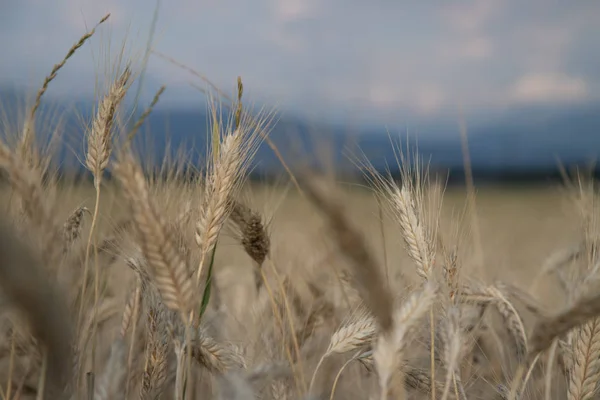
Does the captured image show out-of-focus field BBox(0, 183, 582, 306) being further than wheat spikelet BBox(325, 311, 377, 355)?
Yes

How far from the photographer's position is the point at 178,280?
3.37ft

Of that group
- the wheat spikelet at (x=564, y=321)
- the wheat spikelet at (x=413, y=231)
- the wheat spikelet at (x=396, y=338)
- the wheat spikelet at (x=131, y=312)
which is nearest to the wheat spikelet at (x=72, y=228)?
the wheat spikelet at (x=131, y=312)

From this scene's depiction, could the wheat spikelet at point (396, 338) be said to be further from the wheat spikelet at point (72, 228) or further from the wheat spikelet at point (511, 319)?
the wheat spikelet at point (72, 228)

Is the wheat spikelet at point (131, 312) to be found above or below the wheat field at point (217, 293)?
below

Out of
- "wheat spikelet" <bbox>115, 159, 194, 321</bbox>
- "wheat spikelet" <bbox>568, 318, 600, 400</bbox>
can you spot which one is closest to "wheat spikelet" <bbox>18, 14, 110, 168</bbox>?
"wheat spikelet" <bbox>115, 159, 194, 321</bbox>

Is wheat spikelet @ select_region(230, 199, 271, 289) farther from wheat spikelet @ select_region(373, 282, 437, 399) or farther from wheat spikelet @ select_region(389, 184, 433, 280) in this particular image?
wheat spikelet @ select_region(373, 282, 437, 399)

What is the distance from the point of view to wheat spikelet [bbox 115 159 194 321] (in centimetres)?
100

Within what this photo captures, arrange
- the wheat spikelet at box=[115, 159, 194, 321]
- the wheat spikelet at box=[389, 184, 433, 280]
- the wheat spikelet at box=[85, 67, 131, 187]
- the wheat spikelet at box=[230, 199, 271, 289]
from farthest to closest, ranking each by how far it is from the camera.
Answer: the wheat spikelet at box=[230, 199, 271, 289]
the wheat spikelet at box=[85, 67, 131, 187]
the wheat spikelet at box=[389, 184, 433, 280]
the wheat spikelet at box=[115, 159, 194, 321]

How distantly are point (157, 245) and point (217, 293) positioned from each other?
1.36 metres

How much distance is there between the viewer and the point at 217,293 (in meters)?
2.33

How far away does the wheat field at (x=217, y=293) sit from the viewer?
89cm

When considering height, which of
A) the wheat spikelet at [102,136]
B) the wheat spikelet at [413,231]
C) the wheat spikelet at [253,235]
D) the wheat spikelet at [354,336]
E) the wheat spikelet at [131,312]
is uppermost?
the wheat spikelet at [102,136]

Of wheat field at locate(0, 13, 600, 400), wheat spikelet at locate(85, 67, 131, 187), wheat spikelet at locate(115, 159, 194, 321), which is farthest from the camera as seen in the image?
wheat spikelet at locate(85, 67, 131, 187)

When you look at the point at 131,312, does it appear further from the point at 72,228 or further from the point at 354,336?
the point at 354,336
